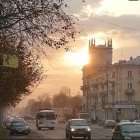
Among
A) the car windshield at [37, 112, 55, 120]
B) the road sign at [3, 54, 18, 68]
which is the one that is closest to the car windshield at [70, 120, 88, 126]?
the road sign at [3, 54, 18, 68]

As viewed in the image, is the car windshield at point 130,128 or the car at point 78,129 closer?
the car windshield at point 130,128

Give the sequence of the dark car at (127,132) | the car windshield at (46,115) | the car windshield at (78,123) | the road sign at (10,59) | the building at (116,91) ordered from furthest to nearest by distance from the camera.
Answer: the building at (116,91) → the car windshield at (46,115) → the car windshield at (78,123) → the dark car at (127,132) → the road sign at (10,59)

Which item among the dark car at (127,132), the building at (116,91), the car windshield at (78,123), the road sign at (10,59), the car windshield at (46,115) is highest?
the building at (116,91)

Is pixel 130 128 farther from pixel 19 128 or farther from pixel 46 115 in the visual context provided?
pixel 46 115

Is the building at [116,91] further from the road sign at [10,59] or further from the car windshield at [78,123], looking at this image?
the road sign at [10,59]

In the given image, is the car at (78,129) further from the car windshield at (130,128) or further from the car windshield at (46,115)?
the car windshield at (46,115)

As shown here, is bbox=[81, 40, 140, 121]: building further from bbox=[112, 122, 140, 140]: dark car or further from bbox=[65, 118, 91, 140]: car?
bbox=[112, 122, 140, 140]: dark car

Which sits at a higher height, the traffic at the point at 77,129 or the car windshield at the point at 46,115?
the car windshield at the point at 46,115

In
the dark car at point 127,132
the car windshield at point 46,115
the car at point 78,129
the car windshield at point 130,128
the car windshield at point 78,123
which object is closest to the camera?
the dark car at point 127,132

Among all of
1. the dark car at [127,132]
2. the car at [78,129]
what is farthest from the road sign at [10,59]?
the car at [78,129]

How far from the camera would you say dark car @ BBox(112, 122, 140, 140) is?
3043cm

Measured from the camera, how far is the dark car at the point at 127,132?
1198 inches

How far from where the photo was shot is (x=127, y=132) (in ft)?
102

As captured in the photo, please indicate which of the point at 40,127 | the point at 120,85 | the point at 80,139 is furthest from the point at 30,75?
the point at 120,85
